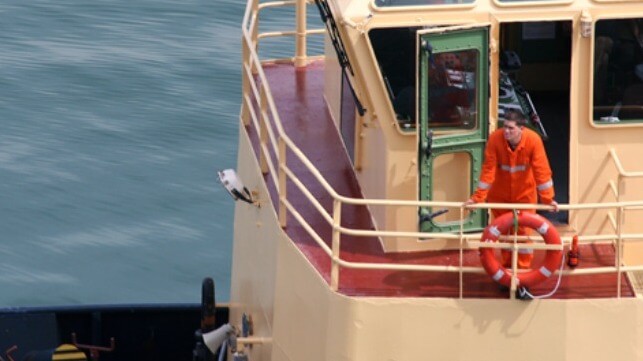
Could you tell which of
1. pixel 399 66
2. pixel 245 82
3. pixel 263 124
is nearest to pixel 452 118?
pixel 399 66

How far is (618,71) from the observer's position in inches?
537

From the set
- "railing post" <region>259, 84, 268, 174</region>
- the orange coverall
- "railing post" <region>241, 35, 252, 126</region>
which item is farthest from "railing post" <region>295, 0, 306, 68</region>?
the orange coverall

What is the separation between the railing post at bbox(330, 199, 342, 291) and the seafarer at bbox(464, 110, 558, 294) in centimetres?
102

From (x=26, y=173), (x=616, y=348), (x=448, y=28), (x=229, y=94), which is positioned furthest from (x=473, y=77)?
(x=229, y=94)

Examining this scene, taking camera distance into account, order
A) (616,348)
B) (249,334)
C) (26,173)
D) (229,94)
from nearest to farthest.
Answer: (616,348) < (249,334) < (26,173) < (229,94)

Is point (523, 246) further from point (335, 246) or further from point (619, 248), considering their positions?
point (335, 246)

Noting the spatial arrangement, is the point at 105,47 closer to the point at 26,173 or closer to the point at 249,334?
the point at 26,173

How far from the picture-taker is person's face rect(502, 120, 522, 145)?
12.8m

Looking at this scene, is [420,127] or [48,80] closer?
[420,127]

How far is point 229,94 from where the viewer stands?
3134cm

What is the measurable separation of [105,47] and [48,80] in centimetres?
165

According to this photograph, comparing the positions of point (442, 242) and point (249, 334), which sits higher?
point (442, 242)

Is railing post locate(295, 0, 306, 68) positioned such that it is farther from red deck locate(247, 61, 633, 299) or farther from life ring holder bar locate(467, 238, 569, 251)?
Answer: life ring holder bar locate(467, 238, 569, 251)

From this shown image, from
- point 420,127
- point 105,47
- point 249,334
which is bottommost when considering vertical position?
point 249,334
